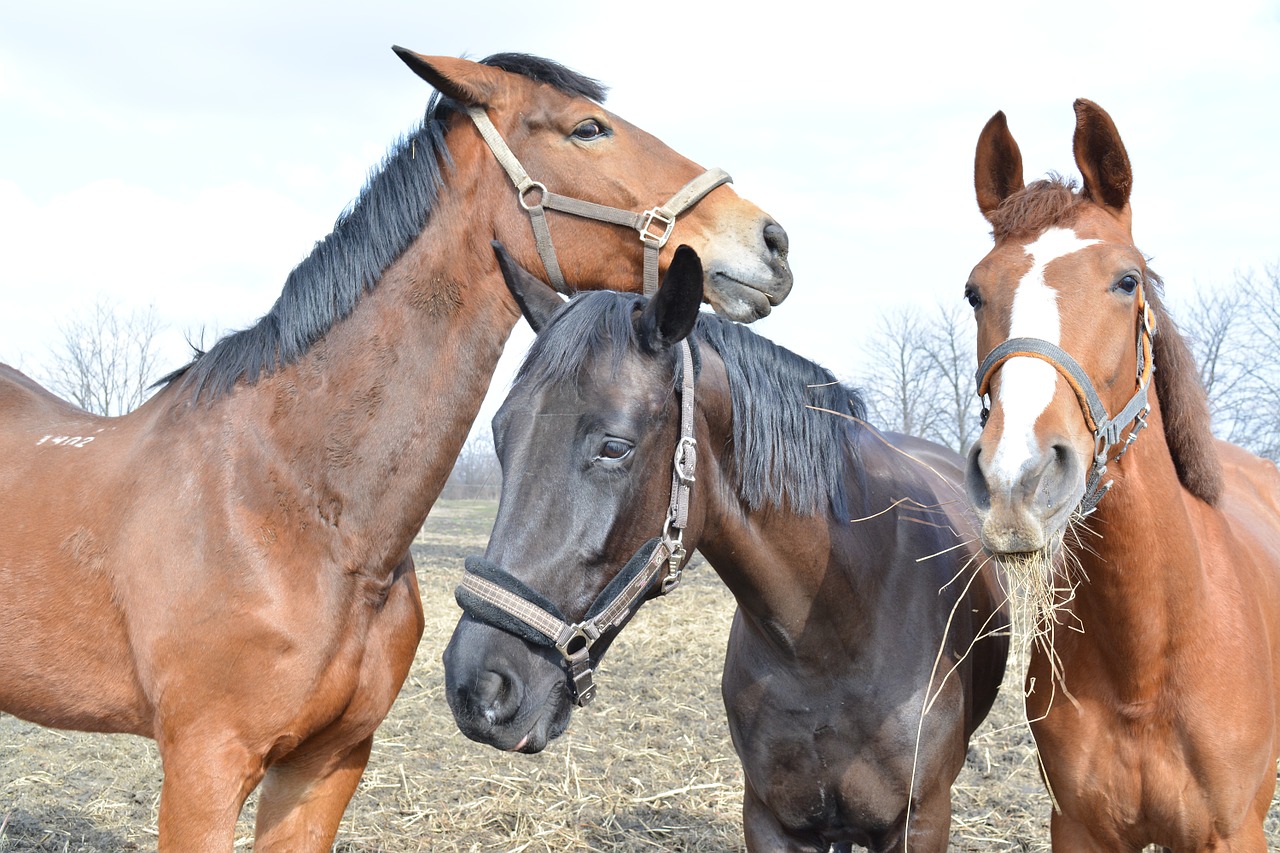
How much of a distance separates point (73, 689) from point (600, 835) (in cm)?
278

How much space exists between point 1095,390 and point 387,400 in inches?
77.2

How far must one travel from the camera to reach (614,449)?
2.32 meters

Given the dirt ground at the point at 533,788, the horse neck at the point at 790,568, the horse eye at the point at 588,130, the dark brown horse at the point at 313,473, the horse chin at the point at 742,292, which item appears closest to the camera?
the dark brown horse at the point at 313,473

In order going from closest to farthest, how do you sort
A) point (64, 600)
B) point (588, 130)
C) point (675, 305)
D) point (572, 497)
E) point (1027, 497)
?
point (1027, 497), point (572, 497), point (675, 305), point (64, 600), point (588, 130)

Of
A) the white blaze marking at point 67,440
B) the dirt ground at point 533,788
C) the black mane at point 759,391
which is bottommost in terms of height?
the dirt ground at point 533,788

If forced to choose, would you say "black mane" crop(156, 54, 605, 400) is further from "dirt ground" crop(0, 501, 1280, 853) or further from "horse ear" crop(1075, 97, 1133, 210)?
"dirt ground" crop(0, 501, 1280, 853)

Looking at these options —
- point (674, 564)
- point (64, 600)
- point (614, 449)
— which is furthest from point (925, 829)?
point (64, 600)

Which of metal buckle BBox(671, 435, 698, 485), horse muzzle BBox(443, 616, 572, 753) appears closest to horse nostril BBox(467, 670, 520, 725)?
horse muzzle BBox(443, 616, 572, 753)

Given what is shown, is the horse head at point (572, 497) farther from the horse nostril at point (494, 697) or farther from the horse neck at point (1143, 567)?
the horse neck at point (1143, 567)

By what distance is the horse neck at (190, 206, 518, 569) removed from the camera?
107 inches

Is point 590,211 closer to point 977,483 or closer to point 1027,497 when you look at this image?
point 977,483

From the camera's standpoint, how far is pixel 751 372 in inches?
110

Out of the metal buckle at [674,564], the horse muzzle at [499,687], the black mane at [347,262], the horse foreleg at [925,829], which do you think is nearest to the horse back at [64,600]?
the black mane at [347,262]

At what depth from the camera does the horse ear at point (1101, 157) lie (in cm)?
249
